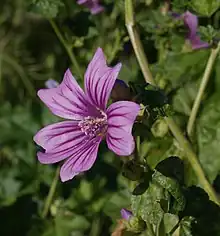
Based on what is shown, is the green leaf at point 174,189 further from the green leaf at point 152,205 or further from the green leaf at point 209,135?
the green leaf at point 209,135

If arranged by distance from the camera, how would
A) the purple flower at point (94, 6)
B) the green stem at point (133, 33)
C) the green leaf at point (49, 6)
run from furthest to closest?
the purple flower at point (94, 6) → the green leaf at point (49, 6) → the green stem at point (133, 33)

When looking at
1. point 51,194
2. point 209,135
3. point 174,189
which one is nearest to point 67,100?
point 174,189

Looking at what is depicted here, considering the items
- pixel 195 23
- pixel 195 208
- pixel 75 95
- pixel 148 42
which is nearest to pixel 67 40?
pixel 148 42

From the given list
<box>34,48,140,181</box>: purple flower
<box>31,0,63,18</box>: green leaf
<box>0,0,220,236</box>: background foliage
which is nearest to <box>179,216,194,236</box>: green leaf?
<box>0,0,220,236</box>: background foliage

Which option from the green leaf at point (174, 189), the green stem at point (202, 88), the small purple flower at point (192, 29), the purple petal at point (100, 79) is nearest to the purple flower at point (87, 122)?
the purple petal at point (100, 79)

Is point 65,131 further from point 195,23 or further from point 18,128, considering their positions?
point 18,128

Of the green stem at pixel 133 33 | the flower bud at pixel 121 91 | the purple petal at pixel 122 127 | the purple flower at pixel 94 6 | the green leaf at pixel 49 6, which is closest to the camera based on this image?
the purple petal at pixel 122 127

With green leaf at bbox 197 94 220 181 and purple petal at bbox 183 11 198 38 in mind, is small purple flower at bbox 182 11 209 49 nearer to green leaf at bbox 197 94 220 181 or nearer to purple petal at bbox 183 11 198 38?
purple petal at bbox 183 11 198 38
